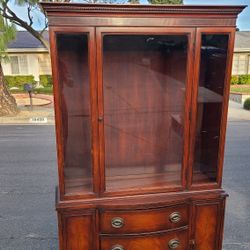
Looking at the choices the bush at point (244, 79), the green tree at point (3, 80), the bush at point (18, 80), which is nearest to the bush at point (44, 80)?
the bush at point (18, 80)

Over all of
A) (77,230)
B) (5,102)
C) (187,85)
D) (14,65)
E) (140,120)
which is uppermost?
(14,65)

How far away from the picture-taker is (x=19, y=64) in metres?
14.7

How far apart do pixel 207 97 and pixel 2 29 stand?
7244mm

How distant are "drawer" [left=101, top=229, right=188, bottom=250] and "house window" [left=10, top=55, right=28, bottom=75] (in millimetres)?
14436

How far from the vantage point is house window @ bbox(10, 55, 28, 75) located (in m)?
14.6

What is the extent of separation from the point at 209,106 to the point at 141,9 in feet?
2.31

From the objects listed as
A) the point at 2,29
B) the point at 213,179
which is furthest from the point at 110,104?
the point at 2,29

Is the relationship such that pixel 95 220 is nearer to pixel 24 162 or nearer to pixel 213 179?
pixel 213 179

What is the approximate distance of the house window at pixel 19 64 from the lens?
14.6 metres

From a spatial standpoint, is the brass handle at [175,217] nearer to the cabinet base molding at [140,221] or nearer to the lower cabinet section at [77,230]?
the cabinet base molding at [140,221]

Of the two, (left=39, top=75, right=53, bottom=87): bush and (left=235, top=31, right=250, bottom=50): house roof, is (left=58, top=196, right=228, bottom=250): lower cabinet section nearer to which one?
(left=39, top=75, right=53, bottom=87): bush

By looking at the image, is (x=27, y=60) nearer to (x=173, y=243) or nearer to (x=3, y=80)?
(x=3, y=80)

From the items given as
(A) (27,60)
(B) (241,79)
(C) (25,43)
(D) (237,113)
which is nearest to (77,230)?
(D) (237,113)

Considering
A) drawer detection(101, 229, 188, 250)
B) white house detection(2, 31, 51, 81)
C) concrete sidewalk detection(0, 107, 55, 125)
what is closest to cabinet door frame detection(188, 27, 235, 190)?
drawer detection(101, 229, 188, 250)
